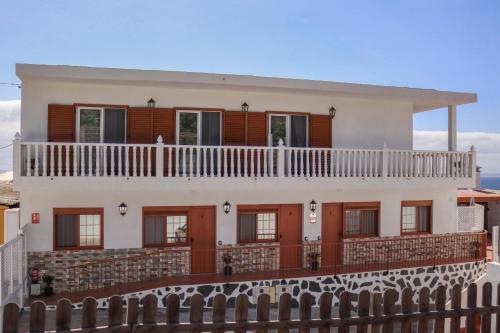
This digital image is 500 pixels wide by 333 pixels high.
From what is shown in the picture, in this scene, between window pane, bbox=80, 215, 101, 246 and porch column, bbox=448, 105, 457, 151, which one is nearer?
window pane, bbox=80, 215, 101, 246

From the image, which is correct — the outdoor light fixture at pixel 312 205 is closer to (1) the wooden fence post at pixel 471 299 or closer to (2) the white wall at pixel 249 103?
(2) the white wall at pixel 249 103

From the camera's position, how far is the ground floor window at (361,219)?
569 inches

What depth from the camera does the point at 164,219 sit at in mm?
12883

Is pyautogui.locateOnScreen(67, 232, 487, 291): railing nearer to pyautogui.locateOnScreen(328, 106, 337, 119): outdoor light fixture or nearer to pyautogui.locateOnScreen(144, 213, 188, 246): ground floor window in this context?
pyautogui.locateOnScreen(144, 213, 188, 246): ground floor window

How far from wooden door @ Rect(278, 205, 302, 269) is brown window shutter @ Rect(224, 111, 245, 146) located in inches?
102

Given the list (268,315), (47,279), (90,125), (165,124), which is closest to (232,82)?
(165,124)

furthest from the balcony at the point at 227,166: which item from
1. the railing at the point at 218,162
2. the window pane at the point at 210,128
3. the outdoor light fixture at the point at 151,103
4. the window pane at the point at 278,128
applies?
the outdoor light fixture at the point at 151,103

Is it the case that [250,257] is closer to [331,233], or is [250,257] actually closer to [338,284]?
[338,284]

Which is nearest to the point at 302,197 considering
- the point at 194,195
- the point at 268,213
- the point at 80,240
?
the point at 268,213

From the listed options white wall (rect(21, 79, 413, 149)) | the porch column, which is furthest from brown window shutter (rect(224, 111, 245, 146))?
the porch column

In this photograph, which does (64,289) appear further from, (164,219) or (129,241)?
(164,219)

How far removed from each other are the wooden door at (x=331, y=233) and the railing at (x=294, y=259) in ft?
0.11

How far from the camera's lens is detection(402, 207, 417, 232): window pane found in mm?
15227

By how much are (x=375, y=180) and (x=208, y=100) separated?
584cm
